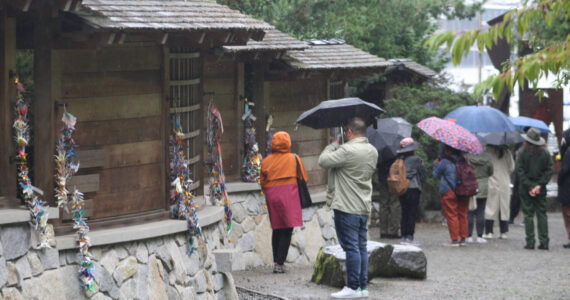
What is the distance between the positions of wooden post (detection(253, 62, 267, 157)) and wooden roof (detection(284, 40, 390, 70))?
456 millimetres

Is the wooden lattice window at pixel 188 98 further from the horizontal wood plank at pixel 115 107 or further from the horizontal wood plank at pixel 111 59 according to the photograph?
the horizontal wood plank at pixel 111 59

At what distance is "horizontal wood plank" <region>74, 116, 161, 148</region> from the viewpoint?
28.1 feet

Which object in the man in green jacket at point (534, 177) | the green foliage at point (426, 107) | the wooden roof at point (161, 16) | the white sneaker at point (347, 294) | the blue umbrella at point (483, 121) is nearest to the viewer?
the wooden roof at point (161, 16)

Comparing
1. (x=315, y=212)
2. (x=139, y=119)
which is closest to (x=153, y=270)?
(x=139, y=119)

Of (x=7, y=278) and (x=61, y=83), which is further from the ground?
(x=61, y=83)

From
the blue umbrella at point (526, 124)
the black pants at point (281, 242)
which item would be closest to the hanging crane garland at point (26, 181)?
the black pants at point (281, 242)

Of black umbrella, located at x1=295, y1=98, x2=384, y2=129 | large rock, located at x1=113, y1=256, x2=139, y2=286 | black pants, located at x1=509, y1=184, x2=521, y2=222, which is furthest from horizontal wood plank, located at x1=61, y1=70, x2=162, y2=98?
black pants, located at x1=509, y1=184, x2=521, y2=222

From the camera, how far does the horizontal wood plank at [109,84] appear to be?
330 inches

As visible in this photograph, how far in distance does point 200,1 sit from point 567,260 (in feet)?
22.6

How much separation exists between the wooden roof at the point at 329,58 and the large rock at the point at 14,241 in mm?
6636

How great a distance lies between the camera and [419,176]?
14797mm

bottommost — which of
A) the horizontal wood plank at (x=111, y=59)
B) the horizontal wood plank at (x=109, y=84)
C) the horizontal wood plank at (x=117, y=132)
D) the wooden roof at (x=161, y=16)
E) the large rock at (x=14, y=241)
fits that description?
the large rock at (x=14, y=241)

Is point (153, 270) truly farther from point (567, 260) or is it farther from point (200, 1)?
point (567, 260)

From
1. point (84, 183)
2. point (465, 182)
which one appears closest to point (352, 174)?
point (84, 183)
